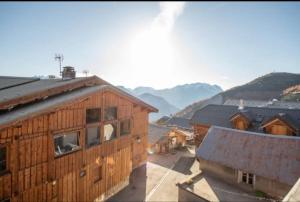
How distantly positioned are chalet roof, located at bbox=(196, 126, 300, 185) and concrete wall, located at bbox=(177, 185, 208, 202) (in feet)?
16.2

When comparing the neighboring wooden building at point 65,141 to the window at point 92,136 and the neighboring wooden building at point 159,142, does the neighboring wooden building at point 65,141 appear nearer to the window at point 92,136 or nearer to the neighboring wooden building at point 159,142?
the window at point 92,136

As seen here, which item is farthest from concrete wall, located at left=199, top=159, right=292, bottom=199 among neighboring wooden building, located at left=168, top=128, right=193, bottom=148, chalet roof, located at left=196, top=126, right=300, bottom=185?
neighboring wooden building, located at left=168, top=128, right=193, bottom=148

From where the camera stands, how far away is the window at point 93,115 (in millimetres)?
16906

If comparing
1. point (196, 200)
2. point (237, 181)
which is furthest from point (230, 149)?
point (196, 200)

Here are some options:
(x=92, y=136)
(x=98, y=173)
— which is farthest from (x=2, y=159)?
(x=98, y=173)

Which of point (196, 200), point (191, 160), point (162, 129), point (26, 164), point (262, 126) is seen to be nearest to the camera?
point (26, 164)

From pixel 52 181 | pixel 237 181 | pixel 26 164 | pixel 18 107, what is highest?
pixel 18 107

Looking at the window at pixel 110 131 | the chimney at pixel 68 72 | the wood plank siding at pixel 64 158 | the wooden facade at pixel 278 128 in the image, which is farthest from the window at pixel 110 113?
the wooden facade at pixel 278 128

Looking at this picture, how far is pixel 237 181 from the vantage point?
20.4 m

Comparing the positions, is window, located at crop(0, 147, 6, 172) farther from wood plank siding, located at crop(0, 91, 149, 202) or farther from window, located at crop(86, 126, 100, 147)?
window, located at crop(86, 126, 100, 147)

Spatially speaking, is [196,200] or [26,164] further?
[196,200]

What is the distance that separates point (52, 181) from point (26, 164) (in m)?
2.37

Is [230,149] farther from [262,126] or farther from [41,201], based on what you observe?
[41,201]

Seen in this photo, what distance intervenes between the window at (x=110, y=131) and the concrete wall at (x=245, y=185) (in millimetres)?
10794
